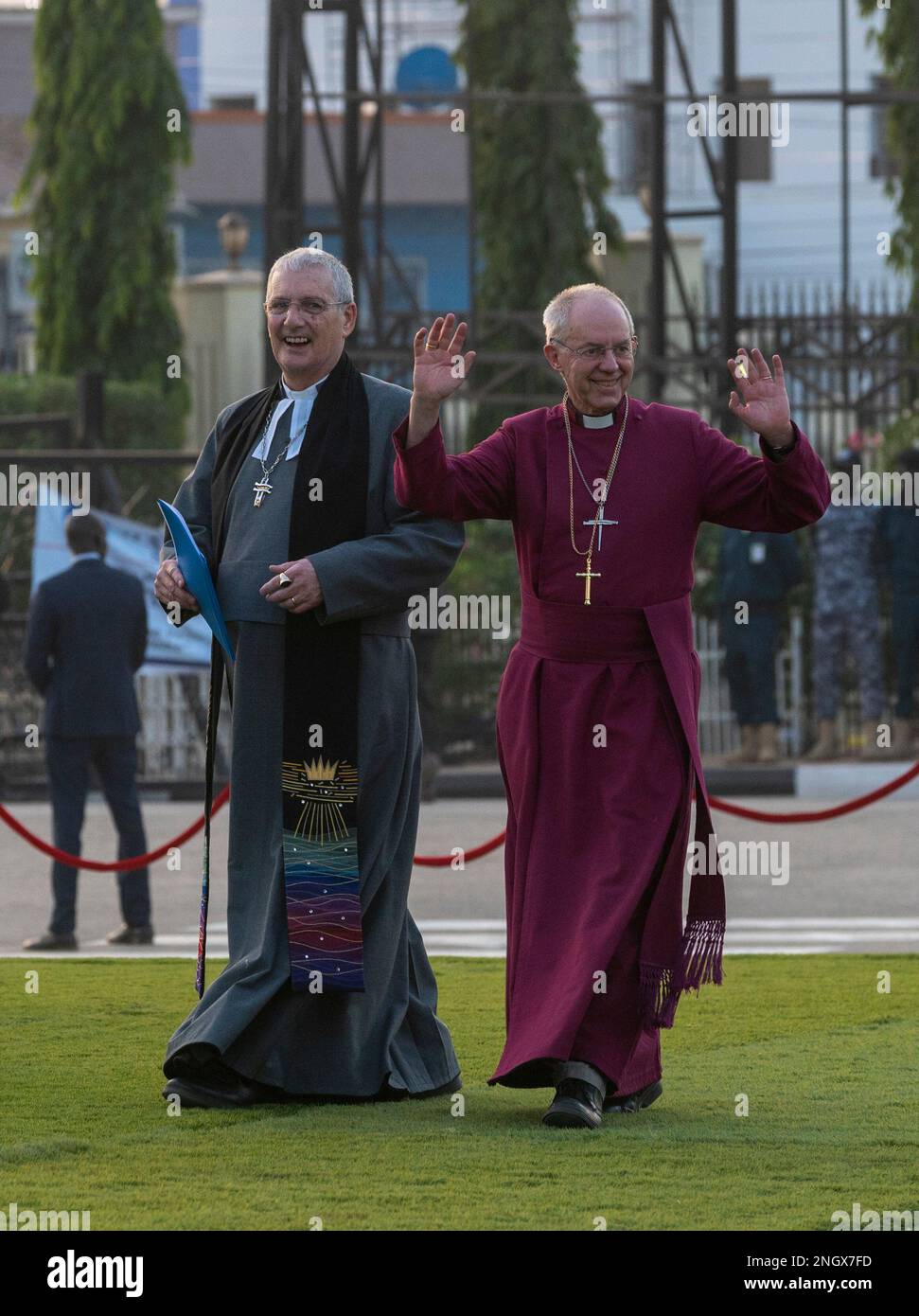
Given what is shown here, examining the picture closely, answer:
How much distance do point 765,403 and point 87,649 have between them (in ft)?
17.4

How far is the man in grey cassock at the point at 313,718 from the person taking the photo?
656cm

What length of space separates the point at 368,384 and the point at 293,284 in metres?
0.39

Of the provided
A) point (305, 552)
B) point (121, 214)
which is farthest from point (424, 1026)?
point (121, 214)

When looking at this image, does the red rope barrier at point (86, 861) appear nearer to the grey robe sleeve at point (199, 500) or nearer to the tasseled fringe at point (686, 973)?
the grey robe sleeve at point (199, 500)

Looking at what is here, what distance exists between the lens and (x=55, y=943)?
1052 cm

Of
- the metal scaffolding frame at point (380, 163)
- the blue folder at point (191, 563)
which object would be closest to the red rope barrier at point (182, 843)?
the blue folder at point (191, 563)

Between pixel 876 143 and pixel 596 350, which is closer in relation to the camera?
pixel 596 350

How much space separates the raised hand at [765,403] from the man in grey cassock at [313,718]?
2.89 ft

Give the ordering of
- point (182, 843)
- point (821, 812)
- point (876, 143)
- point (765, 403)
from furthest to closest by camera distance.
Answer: point (876, 143) < point (821, 812) < point (182, 843) < point (765, 403)

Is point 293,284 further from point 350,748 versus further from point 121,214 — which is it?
point 121,214

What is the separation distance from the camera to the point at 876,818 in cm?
1573

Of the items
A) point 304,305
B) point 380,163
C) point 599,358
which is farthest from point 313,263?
point 380,163

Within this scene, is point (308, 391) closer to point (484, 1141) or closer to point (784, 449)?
point (784, 449)

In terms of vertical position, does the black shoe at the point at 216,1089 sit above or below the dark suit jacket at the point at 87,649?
below
